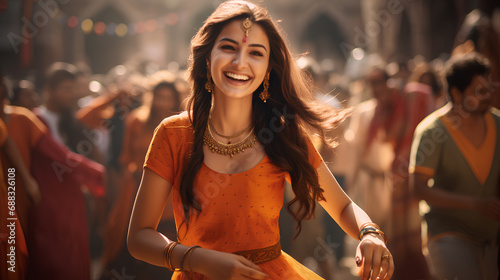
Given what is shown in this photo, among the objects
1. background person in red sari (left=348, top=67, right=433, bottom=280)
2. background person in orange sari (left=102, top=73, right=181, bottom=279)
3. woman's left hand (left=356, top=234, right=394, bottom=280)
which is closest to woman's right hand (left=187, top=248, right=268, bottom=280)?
woman's left hand (left=356, top=234, right=394, bottom=280)

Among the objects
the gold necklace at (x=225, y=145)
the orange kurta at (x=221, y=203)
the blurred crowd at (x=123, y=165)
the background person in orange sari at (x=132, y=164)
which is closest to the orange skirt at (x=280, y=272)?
the orange kurta at (x=221, y=203)

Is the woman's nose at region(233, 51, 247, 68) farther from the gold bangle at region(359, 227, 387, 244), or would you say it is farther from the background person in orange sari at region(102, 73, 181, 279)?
the background person in orange sari at region(102, 73, 181, 279)

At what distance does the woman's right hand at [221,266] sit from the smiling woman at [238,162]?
0.16 meters

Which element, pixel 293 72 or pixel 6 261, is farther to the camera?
pixel 6 261

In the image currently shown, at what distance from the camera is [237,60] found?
167 centimetres

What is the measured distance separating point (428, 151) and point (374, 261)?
1.27 metres

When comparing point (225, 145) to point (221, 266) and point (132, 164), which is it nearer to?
point (221, 266)

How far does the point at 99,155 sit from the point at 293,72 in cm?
316

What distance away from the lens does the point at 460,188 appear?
2662 millimetres

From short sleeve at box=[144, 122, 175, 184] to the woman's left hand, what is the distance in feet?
2.25

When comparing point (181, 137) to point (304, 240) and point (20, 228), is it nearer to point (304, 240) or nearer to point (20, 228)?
point (20, 228)

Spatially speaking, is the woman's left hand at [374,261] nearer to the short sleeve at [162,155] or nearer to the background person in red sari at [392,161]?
the short sleeve at [162,155]

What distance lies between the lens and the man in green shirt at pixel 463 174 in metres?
2.54

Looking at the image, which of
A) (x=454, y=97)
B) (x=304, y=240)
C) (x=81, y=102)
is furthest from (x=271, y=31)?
(x=81, y=102)
